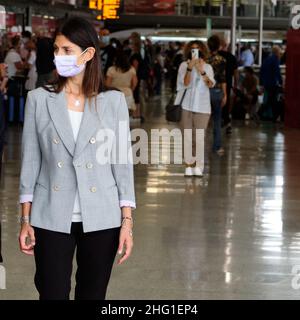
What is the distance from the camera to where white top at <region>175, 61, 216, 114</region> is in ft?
42.2

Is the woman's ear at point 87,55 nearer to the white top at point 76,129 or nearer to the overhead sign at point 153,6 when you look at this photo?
the white top at point 76,129

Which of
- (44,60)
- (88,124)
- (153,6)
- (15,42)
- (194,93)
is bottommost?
(194,93)

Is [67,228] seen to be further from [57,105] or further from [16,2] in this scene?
[16,2]

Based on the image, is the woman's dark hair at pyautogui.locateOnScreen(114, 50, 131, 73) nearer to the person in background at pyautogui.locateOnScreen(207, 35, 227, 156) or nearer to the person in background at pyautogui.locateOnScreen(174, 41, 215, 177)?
the person in background at pyautogui.locateOnScreen(207, 35, 227, 156)

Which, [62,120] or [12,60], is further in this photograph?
[12,60]

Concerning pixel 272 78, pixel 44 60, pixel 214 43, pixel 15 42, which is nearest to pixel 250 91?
pixel 272 78

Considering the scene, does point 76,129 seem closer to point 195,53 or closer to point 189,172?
point 195,53

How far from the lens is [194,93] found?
Answer: 12867 millimetres

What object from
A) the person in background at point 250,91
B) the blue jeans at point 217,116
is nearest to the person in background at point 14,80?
the blue jeans at point 217,116

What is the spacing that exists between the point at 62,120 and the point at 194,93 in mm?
8520

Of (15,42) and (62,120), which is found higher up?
(15,42)

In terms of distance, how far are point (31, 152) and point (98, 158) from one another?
0.32m

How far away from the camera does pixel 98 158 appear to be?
14.7 ft

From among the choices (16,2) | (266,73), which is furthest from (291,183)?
(16,2)
